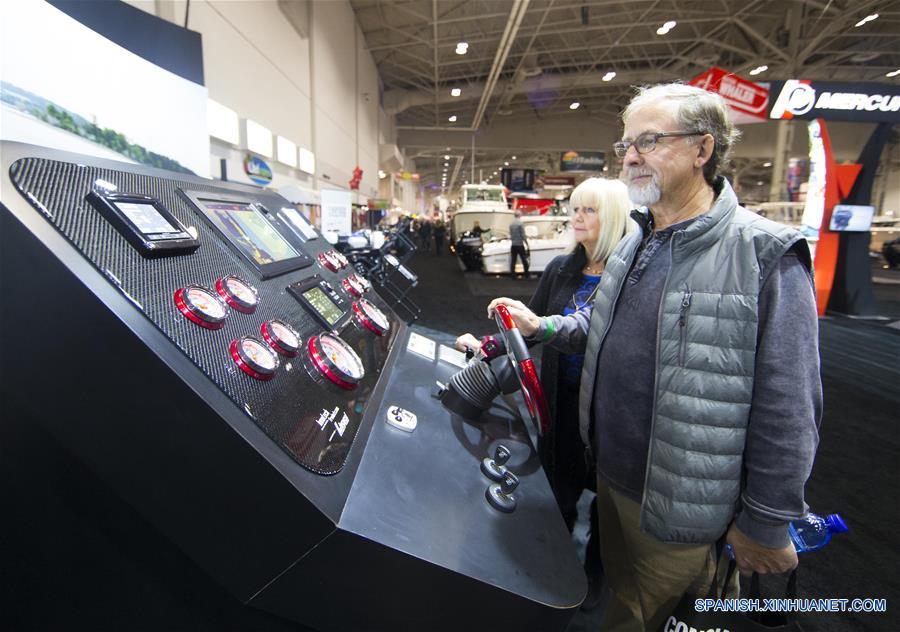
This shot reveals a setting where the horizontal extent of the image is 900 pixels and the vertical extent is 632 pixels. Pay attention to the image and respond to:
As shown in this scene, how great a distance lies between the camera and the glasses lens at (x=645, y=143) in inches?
39.7

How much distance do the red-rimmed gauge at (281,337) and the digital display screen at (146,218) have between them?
0.76ft

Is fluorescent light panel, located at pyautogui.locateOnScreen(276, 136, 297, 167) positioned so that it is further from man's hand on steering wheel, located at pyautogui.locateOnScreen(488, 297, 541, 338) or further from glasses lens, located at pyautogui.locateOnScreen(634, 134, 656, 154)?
glasses lens, located at pyautogui.locateOnScreen(634, 134, 656, 154)

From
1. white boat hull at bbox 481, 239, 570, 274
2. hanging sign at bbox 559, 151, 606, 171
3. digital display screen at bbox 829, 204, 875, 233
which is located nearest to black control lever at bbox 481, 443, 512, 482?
digital display screen at bbox 829, 204, 875, 233

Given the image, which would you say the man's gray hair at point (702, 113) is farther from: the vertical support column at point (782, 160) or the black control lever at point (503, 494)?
the vertical support column at point (782, 160)

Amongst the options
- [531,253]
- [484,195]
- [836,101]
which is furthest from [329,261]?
[484,195]

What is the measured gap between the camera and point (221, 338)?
682 mm

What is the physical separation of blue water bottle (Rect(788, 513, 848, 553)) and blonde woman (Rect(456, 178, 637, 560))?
698mm

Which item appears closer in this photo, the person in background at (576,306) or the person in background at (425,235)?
the person in background at (576,306)

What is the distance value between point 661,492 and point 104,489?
3.38 feet

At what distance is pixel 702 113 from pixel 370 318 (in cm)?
99

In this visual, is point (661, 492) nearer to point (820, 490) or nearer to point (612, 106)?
point (820, 490)

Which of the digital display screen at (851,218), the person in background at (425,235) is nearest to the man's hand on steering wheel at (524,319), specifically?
the digital display screen at (851,218)

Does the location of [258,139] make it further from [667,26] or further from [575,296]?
[667,26]

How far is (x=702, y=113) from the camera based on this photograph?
3.22 feet
